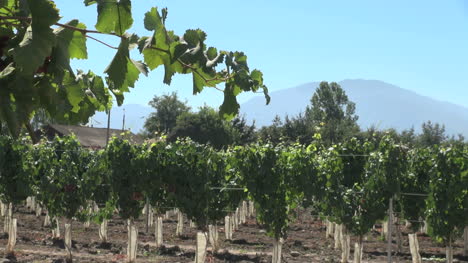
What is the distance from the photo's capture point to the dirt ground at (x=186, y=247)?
52.3ft

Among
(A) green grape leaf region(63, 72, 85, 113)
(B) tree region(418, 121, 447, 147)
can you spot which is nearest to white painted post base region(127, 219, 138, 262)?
(A) green grape leaf region(63, 72, 85, 113)

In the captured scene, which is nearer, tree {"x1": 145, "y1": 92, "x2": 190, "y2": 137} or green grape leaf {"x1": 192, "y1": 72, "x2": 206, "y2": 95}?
green grape leaf {"x1": 192, "y1": 72, "x2": 206, "y2": 95}

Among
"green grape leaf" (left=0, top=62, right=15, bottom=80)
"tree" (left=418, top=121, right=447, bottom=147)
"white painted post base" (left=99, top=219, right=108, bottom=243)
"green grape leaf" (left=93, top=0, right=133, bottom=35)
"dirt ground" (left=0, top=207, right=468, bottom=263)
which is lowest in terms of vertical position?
"dirt ground" (left=0, top=207, right=468, bottom=263)

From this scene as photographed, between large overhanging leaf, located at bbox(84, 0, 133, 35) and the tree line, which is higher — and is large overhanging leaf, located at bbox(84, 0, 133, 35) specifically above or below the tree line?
below

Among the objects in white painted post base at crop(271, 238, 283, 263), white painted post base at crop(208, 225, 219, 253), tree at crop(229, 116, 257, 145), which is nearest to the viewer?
white painted post base at crop(271, 238, 283, 263)

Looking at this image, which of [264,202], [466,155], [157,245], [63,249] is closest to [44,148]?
[63,249]

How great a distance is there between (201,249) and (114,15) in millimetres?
13141

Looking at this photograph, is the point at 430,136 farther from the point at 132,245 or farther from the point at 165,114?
the point at 132,245

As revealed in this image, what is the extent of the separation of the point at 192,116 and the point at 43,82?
61.5 meters

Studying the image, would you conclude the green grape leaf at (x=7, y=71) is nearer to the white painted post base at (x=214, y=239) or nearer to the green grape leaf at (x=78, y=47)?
the green grape leaf at (x=78, y=47)

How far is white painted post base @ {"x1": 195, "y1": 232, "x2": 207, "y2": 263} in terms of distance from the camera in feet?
47.0

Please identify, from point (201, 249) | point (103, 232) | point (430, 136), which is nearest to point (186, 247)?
point (103, 232)

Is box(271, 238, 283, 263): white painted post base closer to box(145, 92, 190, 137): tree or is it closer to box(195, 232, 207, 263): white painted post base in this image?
box(195, 232, 207, 263): white painted post base

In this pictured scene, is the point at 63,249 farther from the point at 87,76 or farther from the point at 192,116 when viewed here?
the point at 192,116
